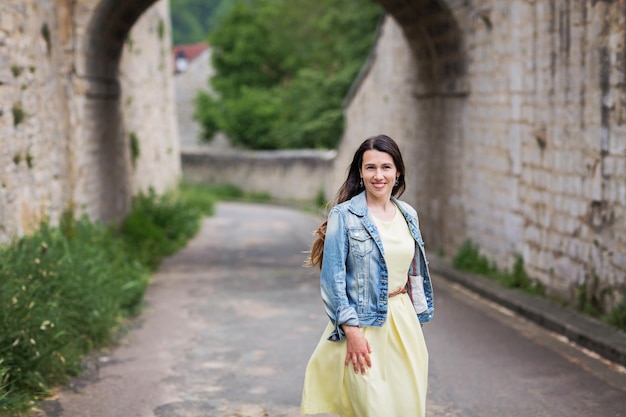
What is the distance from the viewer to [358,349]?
4.07 metres

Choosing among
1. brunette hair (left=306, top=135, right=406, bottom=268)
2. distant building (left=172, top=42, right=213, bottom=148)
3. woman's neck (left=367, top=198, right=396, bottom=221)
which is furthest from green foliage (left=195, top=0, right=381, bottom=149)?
woman's neck (left=367, top=198, right=396, bottom=221)

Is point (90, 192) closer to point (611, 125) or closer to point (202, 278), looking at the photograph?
point (202, 278)

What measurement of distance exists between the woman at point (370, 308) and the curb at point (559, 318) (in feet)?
11.0

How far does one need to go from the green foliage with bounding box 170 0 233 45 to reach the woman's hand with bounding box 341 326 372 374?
64.7m

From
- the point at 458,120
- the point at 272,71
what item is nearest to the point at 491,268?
the point at 458,120

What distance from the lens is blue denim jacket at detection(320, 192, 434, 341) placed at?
4113 millimetres

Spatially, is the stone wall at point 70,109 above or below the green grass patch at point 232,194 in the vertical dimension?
above

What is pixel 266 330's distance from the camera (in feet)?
28.3

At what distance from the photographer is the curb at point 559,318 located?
734 cm

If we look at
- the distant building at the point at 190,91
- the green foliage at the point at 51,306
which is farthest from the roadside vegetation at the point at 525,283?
the distant building at the point at 190,91

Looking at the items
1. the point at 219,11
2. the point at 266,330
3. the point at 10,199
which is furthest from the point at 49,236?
the point at 219,11

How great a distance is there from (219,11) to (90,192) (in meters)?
57.3

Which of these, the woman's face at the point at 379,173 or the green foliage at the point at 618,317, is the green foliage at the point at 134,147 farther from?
the woman's face at the point at 379,173

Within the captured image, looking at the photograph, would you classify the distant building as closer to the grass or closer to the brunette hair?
the grass
